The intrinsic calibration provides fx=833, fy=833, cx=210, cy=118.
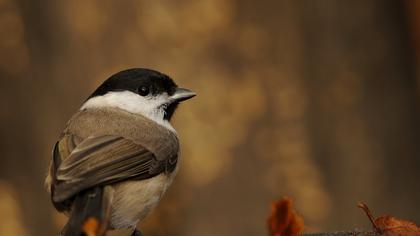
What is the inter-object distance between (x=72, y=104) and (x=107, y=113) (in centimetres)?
142

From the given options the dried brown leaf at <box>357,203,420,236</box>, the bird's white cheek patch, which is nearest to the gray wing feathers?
the bird's white cheek patch

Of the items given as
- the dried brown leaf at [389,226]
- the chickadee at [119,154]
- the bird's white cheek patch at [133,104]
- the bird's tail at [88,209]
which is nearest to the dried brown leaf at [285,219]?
the dried brown leaf at [389,226]

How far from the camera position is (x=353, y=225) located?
16.1ft

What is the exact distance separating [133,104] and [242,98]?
4.34 ft

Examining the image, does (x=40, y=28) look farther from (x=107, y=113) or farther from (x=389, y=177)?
(x=389, y=177)

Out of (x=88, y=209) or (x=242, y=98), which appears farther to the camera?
(x=242, y=98)

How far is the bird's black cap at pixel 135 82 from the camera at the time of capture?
3.59m

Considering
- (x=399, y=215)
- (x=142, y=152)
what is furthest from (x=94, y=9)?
(x=399, y=215)

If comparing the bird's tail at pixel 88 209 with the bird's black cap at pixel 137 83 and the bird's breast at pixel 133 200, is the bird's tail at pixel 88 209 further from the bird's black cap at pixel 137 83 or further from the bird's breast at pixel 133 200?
the bird's black cap at pixel 137 83

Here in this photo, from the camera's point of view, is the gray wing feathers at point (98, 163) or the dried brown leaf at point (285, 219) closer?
the dried brown leaf at point (285, 219)

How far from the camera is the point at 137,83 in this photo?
3.61 metres

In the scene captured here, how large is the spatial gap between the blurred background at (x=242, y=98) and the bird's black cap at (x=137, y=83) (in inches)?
34.8

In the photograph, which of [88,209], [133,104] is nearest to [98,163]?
[88,209]

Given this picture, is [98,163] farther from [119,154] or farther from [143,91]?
[143,91]
